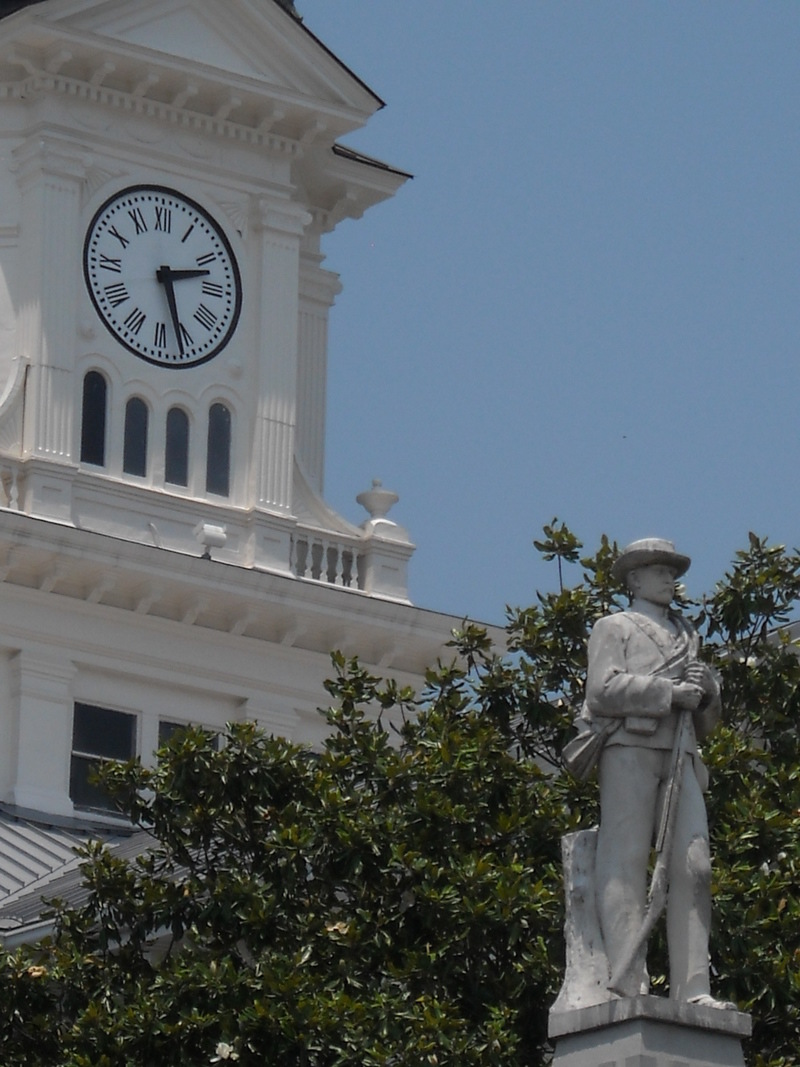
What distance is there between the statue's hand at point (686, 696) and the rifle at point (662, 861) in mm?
54

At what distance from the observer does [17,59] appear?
58.0 m

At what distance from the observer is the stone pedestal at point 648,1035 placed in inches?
1098

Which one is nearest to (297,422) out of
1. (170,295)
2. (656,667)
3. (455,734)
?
(170,295)

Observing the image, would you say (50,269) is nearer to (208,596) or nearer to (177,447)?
(177,447)

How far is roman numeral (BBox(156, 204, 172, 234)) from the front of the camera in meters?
59.1

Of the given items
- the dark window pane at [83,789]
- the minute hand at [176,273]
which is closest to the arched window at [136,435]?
the minute hand at [176,273]

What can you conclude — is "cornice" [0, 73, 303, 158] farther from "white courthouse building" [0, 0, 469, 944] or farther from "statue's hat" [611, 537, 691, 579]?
"statue's hat" [611, 537, 691, 579]

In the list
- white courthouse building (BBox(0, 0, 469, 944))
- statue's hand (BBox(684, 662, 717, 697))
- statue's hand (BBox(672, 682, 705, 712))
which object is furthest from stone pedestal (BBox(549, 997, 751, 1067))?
white courthouse building (BBox(0, 0, 469, 944))

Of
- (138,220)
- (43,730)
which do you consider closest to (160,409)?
(138,220)

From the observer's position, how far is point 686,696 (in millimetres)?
28766

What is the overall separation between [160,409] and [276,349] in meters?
2.35

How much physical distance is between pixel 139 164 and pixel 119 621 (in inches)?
250

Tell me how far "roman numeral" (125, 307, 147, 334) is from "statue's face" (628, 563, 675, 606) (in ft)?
97.6

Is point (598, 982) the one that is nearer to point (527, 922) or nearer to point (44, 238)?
point (527, 922)
